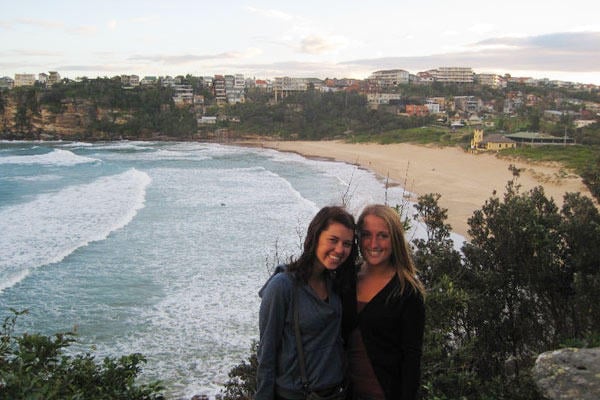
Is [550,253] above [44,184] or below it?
above

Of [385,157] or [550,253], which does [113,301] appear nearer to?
[550,253]

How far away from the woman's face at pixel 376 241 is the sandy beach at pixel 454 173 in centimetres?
1111

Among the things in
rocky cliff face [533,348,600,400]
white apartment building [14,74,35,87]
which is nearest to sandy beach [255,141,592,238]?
rocky cliff face [533,348,600,400]

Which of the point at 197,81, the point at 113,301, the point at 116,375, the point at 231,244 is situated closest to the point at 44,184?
the point at 231,244

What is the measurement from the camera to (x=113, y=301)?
11.5 metres

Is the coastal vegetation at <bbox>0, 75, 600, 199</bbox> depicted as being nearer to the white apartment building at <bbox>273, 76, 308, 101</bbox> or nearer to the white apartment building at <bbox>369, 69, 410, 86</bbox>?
the white apartment building at <bbox>273, 76, 308, 101</bbox>

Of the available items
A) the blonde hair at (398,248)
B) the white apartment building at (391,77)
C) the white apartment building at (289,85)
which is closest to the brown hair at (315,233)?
the blonde hair at (398,248)

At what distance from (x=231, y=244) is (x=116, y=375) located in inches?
483

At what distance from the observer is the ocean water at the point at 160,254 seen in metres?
9.54

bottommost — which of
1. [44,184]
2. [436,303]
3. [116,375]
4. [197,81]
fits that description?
[44,184]

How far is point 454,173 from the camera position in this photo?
3238 cm

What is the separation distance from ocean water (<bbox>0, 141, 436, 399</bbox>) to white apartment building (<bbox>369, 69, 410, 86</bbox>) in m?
91.2

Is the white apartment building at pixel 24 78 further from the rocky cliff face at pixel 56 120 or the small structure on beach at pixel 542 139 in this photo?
the small structure on beach at pixel 542 139

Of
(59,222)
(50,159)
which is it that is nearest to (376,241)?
(59,222)
